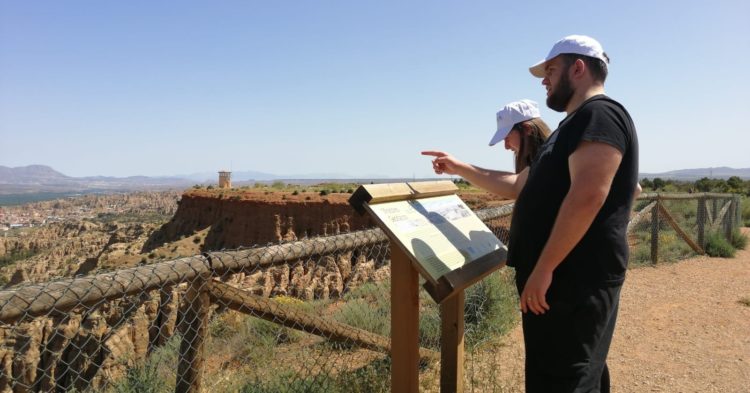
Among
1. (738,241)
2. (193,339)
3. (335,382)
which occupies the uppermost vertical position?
(193,339)

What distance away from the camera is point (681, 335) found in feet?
19.2

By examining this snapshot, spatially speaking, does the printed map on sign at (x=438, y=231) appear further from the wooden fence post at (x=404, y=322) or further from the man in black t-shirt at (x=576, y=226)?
the man in black t-shirt at (x=576, y=226)

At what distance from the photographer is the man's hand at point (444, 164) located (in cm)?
305

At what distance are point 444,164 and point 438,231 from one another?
486mm

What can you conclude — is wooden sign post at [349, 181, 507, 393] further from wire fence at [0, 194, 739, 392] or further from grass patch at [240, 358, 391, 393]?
grass patch at [240, 358, 391, 393]

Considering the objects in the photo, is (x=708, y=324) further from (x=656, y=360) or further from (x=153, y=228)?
(x=153, y=228)

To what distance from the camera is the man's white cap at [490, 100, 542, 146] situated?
299 centimetres

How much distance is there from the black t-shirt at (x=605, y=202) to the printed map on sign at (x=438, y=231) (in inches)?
20.0

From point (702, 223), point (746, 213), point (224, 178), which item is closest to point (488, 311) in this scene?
point (702, 223)

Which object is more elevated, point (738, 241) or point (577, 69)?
point (577, 69)

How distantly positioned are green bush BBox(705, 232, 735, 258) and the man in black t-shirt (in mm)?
10226

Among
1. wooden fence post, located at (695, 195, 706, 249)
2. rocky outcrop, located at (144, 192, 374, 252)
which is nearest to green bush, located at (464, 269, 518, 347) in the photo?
wooden fence post, located at (695, 195, 706, 249)

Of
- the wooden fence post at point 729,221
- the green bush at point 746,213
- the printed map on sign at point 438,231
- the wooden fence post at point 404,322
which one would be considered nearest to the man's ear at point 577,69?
the printed map on sign at point 438,231

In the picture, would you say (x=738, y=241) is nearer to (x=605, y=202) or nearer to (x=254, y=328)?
(x=254, y=328)
